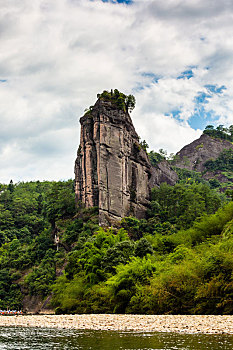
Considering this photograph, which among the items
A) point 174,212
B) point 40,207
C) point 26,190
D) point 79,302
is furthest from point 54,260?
point 26,190

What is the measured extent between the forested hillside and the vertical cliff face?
9.14ft

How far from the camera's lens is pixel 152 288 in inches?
1021

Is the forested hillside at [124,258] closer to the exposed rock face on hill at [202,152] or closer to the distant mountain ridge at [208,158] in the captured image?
the distant mountain ridge at [208,158]

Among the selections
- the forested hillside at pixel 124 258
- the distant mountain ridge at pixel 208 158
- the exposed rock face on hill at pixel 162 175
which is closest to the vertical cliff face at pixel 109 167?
the forested hillside at pixel 124 258

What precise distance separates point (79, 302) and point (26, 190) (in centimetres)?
10898

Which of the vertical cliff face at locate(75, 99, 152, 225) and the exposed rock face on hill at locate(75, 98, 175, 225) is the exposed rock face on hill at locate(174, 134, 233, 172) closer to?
the exposed rock face on hill at locate(75, 98, 175, 225)

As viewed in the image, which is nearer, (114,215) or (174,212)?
(114,215)

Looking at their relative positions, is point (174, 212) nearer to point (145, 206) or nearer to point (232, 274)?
point (145, 206)

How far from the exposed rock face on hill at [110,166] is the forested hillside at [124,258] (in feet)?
9.27

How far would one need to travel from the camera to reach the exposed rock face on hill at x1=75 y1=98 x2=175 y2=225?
7588 cm

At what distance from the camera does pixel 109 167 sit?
77.3m

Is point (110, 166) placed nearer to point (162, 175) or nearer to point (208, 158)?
point (162, 175)

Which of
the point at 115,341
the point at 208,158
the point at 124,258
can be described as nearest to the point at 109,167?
the point at 124,258

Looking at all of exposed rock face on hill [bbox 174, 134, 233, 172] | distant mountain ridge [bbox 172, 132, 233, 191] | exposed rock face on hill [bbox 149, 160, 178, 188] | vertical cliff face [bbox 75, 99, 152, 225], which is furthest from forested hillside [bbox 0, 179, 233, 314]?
exposed rock face on hill [bbox 174, 134, 233, 172]
